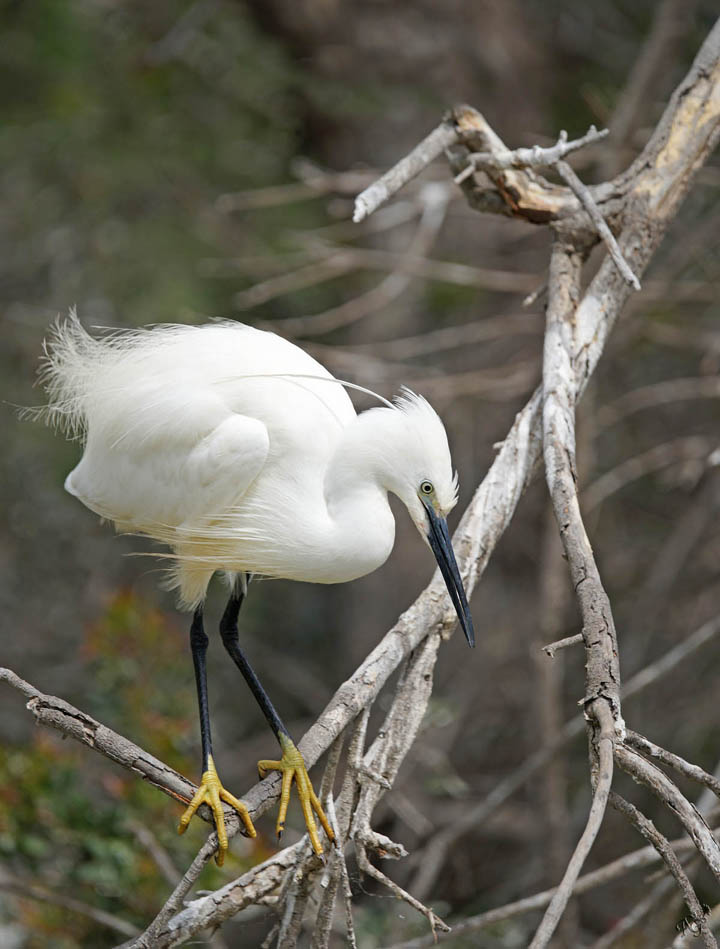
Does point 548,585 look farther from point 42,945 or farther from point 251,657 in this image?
point 251,657

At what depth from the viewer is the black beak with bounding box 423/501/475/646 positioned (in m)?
1.91

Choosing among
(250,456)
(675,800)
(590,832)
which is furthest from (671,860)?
(250,456)

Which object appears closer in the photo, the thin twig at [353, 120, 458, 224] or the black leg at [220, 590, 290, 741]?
the thin twig at [353, 120, 458, 224]

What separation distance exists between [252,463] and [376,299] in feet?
5.24

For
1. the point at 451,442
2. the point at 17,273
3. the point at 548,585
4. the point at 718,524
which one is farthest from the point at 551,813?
the point at 17,273

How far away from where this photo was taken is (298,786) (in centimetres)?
211

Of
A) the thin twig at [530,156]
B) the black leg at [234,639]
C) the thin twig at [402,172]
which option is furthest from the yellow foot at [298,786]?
the thin twig at [530,156]

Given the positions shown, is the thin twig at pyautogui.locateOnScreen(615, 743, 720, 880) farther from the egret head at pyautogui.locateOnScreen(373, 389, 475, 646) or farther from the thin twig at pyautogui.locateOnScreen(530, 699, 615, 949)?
the egret head at pyautogui.locateOnScreen(373, 389, 475, 646)

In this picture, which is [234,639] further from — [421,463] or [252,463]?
[421,463]

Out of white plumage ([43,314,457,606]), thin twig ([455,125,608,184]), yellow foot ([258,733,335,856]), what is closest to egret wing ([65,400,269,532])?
white plumage ([43,314,457,606])

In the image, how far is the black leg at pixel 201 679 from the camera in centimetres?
234

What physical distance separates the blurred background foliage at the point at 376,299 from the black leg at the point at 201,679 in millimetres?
803

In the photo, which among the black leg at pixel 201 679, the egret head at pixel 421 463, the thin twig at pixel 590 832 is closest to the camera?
the thin twig at pixel 590 832

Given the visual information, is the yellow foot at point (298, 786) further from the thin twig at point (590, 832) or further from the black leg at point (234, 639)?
the thin twig at point (590, 832)
